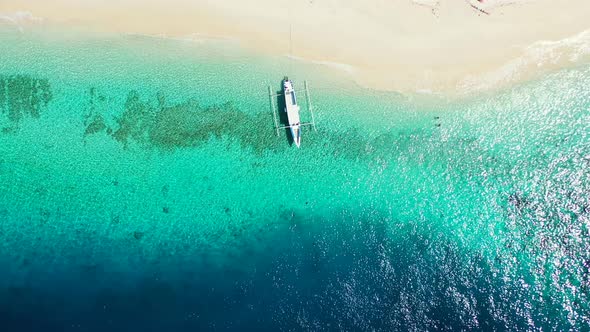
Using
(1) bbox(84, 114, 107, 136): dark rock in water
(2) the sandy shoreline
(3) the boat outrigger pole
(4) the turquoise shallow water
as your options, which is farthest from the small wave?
(1) bbox(84, 114, 107, 136): dark rock in water

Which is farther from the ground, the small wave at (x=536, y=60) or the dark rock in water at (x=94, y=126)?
the small wave at (x=536, y=60)

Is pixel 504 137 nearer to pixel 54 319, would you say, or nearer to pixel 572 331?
pixel 572 331

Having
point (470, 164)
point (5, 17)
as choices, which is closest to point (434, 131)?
point (470, 164)

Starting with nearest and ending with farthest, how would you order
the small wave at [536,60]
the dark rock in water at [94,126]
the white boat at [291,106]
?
the small wave at [536,60]
the white boat at [291,106]
the dark rock in water at [94,126]

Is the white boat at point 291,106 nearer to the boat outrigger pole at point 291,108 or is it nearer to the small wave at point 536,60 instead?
the boat outrigger pole at point 291,108

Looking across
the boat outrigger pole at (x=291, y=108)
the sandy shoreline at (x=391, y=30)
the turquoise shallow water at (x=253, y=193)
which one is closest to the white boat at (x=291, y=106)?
the boat outrigger pole at (x=291, y=108)

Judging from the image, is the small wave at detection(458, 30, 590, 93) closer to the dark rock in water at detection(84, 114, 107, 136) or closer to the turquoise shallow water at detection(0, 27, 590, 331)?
the turquoise shallow water at detection(0, 27, 590, 331)

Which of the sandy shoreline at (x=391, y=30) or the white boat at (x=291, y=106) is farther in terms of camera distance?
the white boat at (x=291, y=106)

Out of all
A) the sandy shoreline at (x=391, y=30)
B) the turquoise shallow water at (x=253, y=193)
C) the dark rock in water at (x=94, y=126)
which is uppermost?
the sandy shoreline at (x=391, y=30)
